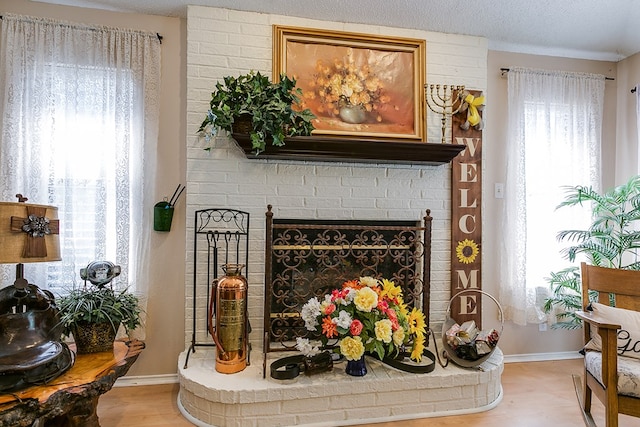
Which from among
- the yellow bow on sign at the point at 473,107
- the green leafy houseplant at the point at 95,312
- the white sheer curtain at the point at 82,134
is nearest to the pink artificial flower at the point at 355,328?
the green leafy houseplant at the point at 95,312

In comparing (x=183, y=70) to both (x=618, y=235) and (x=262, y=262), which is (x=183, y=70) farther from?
(x=618, y=235)

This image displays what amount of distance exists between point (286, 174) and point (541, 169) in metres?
2.07

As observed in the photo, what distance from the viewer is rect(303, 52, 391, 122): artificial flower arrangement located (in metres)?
2.59

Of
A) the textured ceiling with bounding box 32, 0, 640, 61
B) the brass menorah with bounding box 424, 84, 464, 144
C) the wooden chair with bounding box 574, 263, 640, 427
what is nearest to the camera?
the wooden chair with bounding box 574, 263, 640, 427

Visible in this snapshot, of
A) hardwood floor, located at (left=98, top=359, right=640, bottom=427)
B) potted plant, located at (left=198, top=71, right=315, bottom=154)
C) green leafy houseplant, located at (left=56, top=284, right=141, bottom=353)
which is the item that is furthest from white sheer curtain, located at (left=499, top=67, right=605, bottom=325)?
green leafy houseplant, located at (left=56, top=284, right=141, bottom=353)

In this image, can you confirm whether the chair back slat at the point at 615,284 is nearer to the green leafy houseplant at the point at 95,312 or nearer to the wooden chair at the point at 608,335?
the wooden chair at the point at 608,335

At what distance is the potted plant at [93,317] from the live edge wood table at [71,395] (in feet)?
0.20

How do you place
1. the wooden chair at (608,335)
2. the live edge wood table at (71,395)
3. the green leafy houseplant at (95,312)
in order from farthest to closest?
the green leafy houseplant at (95,312) → the wooden chair at (608,335) → the live edge wood table at (71,395)

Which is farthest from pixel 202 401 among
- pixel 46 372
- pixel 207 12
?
pixel 207 12

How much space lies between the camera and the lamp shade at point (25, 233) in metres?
1.49

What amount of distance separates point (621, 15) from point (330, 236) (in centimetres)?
251

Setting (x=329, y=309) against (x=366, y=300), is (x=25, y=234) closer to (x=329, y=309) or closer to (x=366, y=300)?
(x=329, y=309)

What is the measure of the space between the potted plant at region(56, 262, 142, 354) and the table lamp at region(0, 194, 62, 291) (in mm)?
308

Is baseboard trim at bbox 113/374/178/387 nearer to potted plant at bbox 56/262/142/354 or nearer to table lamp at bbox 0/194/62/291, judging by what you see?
potted plant at bbox 56/262/142/354
